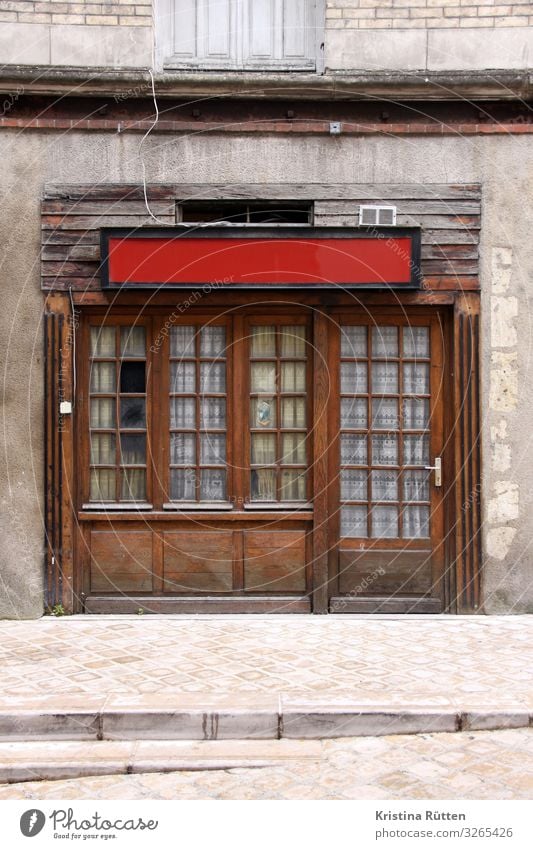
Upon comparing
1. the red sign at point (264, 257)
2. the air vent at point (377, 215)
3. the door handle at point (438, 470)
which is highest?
the air vent at point (377, 215)

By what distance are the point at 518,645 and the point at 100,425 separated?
4.05 metres

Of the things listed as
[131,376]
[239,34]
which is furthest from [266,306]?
[239,34]

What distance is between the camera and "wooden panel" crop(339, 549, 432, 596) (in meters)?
8.05

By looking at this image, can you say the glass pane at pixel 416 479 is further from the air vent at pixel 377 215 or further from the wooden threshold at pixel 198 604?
the air vent at pixel 377 215

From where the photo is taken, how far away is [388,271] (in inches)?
307

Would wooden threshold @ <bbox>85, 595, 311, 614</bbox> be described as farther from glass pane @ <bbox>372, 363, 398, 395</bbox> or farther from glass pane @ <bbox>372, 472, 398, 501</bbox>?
glass pane @ <bbox>372, 363, 398, 395</bbox>

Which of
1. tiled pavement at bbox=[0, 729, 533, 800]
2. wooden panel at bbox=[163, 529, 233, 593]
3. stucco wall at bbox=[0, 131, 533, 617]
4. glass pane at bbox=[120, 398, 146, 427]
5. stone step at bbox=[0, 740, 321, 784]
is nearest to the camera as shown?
tiled pavement at bbox=[0, 729, 533, 800]

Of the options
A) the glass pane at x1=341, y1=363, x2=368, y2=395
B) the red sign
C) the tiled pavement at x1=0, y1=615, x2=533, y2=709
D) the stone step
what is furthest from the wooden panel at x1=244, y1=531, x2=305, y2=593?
the stone step

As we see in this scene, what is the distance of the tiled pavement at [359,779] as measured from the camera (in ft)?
14.5

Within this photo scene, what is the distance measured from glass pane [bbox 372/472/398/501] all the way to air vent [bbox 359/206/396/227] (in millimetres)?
2246

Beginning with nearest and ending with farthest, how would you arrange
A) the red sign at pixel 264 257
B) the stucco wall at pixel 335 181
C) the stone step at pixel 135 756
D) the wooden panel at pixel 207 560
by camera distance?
the stone step at pixel 135 756 < the red sign at pixel 264 257 < the stucco wall at pixel 335 181 < the wooden panel at pixel 207 560

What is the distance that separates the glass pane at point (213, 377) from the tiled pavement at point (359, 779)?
12.7 feet

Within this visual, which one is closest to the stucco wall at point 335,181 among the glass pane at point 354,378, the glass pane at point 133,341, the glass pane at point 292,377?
the glass pane at point 133,341

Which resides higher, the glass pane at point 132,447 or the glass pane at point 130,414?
the glass pane at point 130,414
